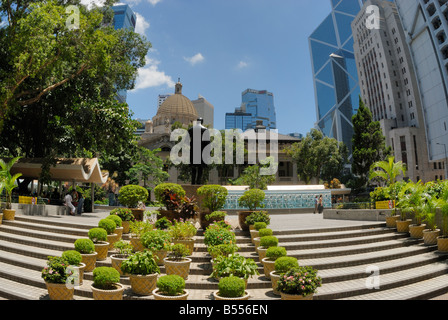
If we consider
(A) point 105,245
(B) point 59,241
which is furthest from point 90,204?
(A) point 105,245

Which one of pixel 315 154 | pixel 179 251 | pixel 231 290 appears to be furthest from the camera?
pixel 315 154

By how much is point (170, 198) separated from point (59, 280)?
5515 millimetres

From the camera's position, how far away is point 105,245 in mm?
8797

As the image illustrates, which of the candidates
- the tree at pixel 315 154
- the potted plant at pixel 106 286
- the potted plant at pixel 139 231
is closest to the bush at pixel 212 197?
the potted plant at pixel 139 231

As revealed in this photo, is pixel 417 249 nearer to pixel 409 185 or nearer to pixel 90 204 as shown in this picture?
pixel 409 185

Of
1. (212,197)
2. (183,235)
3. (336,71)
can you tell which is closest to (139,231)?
(183,235)

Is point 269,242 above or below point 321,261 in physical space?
above

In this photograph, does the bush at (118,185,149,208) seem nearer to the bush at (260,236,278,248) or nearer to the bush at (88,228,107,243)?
the bush at (88,228,107,243)

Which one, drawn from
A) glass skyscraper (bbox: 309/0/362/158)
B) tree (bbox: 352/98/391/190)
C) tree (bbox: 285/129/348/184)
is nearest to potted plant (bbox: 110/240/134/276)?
tree (bbox: 352/98/391/190)

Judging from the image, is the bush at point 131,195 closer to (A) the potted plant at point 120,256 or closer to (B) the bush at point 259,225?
(A) the potted plant at point 120,256

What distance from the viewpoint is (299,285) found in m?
5.88

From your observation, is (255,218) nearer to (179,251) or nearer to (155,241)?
(179,251)

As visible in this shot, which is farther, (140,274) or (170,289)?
(140,274)

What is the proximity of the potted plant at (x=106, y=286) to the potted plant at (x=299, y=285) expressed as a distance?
321 cm
